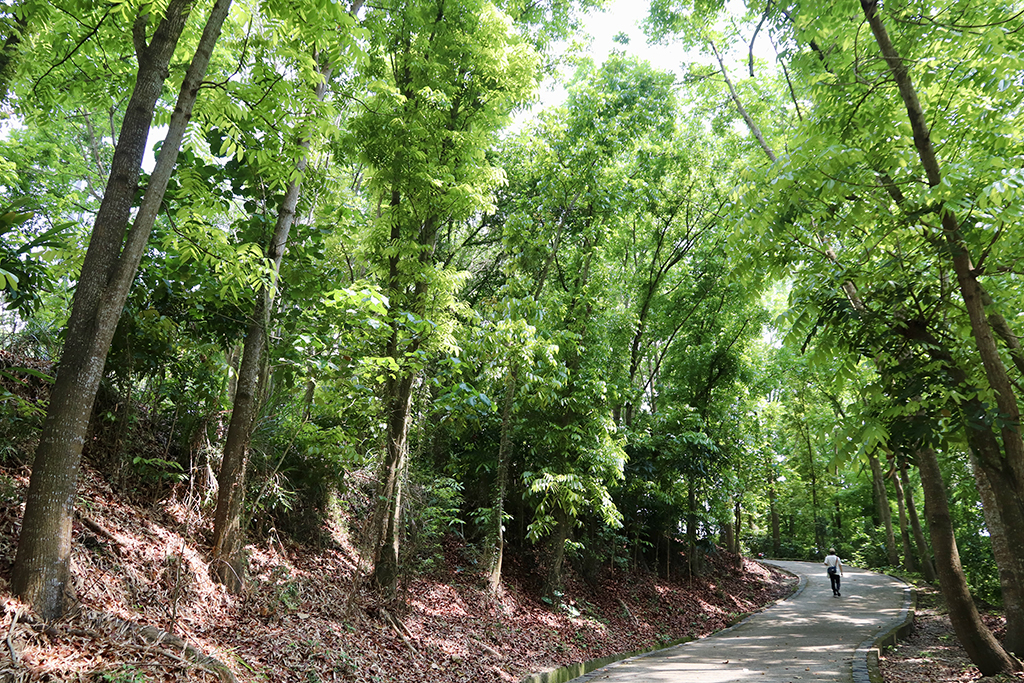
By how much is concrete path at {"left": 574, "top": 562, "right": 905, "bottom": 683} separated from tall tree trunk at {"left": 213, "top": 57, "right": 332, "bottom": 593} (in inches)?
214

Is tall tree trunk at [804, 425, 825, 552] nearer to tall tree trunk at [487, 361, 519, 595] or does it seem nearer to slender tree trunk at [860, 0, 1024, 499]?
tall tree trunk at [487, 361, 519, 595]

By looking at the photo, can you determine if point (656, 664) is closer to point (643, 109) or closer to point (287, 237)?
point (287, 237)

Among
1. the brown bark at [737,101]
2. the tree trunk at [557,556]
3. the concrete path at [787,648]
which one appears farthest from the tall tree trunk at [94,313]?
the brown bark at [737,101]

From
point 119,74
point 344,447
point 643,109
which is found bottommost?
point 344,447

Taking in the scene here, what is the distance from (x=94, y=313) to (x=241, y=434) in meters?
2.48

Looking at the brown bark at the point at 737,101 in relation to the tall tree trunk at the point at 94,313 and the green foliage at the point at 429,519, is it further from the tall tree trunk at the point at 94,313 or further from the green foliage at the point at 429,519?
the tall tree trunk at the point at 94,313

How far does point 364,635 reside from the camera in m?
6.59

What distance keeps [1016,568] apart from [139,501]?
8.78 m

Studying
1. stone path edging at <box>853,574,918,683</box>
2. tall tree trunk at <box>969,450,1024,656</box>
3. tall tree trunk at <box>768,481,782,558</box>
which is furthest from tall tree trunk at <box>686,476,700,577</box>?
tall tree trunk at <box>768,481,782,558</box>

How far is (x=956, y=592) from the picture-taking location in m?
6.98

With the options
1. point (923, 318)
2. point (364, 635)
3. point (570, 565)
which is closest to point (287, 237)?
point (364, 635)

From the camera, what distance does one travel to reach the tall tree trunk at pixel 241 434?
591cm

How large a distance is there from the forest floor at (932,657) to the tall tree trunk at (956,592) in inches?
10.7

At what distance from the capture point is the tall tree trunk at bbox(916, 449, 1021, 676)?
6668 mm
